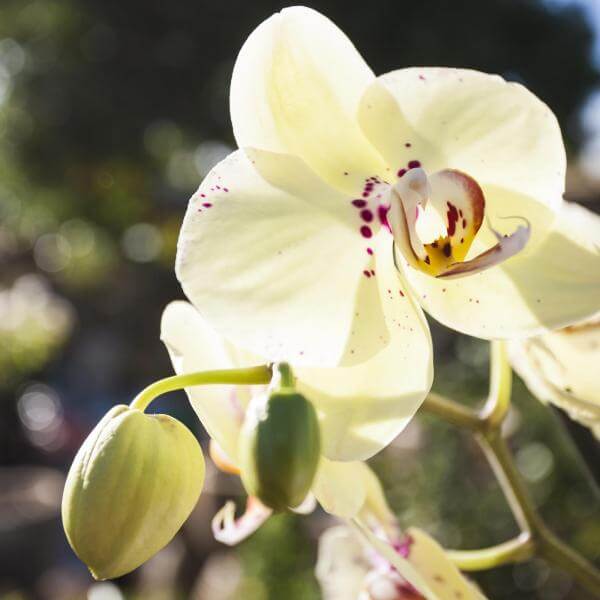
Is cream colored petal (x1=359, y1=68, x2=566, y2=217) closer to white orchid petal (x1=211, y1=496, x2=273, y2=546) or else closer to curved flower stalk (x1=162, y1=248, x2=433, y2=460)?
curved flower stalk (x1=162, y1=248, x2=433, y2=460)

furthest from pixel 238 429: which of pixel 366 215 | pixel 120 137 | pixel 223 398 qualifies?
pixel 120 137

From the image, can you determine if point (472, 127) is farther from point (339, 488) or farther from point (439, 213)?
point (339, 488)

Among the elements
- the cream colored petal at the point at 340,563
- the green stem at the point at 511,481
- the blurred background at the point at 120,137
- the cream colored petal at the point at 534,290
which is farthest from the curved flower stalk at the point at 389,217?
the blurred background at the point at 120,137

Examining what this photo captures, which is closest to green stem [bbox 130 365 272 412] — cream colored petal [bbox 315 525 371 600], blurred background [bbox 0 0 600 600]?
cream colored petal [bbox 315 525 371 600]

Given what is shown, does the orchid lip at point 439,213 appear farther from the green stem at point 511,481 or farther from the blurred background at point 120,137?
the blurred background at point 120,137

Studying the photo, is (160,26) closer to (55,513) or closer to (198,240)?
(55,513)

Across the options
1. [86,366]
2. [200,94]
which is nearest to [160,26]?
[200,94]
